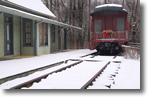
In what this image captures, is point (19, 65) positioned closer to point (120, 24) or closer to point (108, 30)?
point (108, 30)

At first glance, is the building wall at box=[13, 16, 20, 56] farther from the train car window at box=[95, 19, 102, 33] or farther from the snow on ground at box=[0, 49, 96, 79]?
the train car window at box=[95, 19, 102, 33]

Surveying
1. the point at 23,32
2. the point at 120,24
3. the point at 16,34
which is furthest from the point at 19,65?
the point at 120,24

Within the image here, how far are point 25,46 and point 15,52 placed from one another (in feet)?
2.29

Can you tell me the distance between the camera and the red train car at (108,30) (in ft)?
36.7

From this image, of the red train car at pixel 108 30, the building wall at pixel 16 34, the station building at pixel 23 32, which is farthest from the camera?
the red train car at pixel 108 30

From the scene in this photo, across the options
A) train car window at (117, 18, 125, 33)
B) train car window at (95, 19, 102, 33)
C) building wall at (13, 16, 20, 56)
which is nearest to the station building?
building wall at (13, 16, 20, 56)

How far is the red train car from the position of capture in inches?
440

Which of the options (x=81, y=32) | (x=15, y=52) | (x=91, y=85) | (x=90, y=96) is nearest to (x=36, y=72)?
(x=91, y=85)

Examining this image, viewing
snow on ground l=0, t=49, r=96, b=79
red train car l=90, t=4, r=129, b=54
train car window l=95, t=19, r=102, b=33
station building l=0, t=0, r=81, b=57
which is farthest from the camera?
train car window l=95, t=19, r=102, b=33

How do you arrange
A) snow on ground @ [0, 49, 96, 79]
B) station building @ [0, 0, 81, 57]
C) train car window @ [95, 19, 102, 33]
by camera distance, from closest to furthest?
snow on ground @ [0, 49, 96, 79], station building @ [0, 0, 81, 57], train car window @ [95, 19, 102, 33]

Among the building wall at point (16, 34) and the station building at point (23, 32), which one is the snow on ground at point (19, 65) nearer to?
the station building at point (23, 32)

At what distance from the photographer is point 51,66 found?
728 cm

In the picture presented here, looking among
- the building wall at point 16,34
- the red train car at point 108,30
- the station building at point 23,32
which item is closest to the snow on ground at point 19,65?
the station building at point 23,32

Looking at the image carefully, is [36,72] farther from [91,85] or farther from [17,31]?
[17,31]
